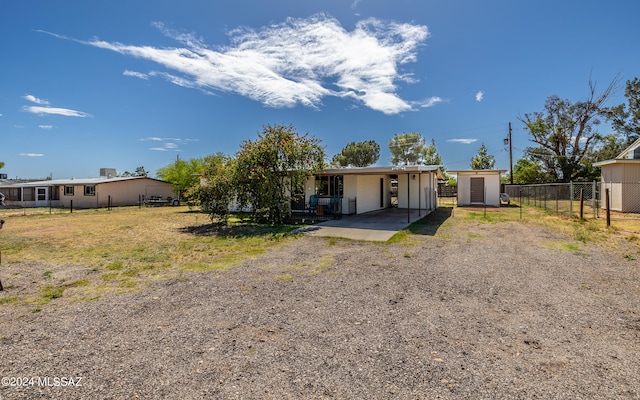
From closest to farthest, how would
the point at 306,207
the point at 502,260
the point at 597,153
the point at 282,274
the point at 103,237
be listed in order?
1. the point at 282,274
2. the point at 502,260
3. the point at 103,237
4. the point at 306,207
5. the point at 597,153

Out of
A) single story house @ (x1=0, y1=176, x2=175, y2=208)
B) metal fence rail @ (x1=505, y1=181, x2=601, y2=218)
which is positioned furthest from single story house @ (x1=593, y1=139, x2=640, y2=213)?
single story house @ (x1=0, y1=176, x2=175, y2=208)

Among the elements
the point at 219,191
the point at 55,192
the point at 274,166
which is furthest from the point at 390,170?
the point at 55,192

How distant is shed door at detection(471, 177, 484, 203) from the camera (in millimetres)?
21844

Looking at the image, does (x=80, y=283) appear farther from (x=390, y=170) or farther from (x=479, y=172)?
(x=479, y=172)

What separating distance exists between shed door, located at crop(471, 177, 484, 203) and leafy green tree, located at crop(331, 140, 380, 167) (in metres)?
33.1

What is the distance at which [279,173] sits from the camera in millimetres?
12289

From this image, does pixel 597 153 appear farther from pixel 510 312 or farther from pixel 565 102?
pixel 510 312

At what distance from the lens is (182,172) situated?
99.4 feet

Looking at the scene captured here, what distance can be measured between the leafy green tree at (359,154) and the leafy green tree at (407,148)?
3114 millimetres

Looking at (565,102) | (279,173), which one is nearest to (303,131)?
(279,173)

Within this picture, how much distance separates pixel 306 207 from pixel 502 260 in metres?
10.4

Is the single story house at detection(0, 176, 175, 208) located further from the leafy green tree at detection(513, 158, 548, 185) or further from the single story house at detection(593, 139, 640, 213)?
the leafy green tree at detection(513, 158, 548, 185)

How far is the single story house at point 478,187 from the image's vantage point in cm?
2150

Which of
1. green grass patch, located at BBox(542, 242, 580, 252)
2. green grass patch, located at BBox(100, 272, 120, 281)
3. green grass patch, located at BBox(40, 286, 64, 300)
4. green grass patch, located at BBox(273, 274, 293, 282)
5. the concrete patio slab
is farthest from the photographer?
the concrete patio slab
